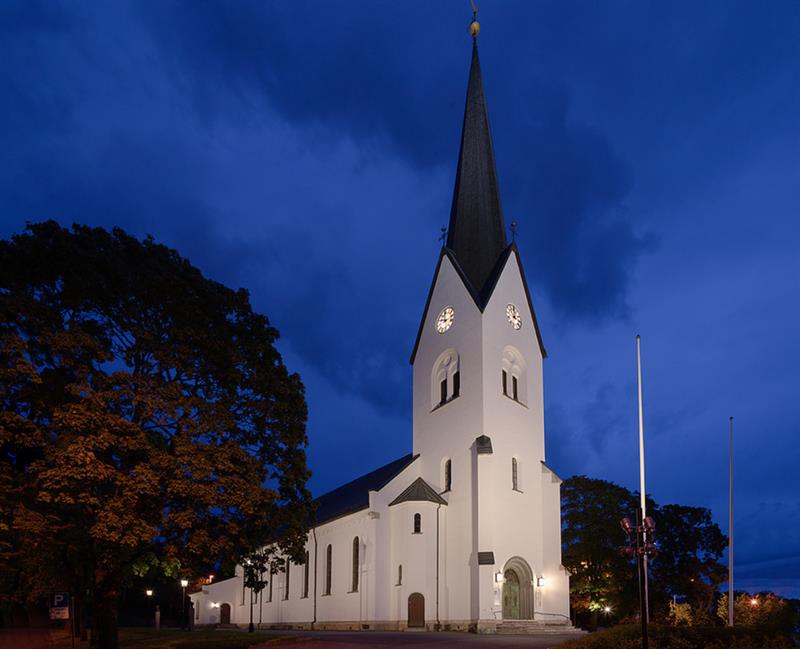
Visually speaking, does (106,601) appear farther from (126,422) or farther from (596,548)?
(596,548)

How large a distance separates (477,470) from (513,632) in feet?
26.4

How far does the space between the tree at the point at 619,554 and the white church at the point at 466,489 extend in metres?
12.2

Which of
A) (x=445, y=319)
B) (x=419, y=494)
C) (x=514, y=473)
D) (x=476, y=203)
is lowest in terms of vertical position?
(x=419, y=494)

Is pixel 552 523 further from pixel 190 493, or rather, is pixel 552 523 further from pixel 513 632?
pixel 190 493

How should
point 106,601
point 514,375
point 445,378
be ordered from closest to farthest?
point 106,601, point 514,375, point 445,378

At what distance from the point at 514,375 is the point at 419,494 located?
9081 millimetres

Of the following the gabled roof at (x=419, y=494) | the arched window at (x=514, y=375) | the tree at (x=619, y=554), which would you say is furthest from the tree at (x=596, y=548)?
the gabled roof at (x=419, y=494)

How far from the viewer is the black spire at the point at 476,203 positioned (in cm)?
4719

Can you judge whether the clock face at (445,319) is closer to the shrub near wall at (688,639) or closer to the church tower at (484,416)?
the church tower at (484,416)

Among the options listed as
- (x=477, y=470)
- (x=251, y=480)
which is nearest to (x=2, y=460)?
(x=251, y=480)

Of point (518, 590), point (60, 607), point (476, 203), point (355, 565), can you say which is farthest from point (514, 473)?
point (60, 607)

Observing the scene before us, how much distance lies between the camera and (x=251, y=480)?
25.1 m

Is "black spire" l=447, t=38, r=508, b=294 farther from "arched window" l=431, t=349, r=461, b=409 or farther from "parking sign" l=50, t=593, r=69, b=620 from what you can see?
"parking sign" l=50, t=593, r=69, b=620

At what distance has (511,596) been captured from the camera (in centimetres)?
4025
